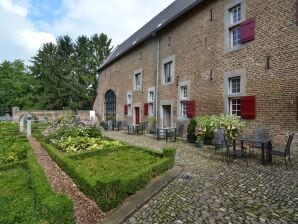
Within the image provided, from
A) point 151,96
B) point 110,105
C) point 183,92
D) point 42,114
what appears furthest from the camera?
point 42,114

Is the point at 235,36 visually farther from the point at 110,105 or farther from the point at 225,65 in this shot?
the point at 110,105

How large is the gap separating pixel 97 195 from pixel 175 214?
128 cm

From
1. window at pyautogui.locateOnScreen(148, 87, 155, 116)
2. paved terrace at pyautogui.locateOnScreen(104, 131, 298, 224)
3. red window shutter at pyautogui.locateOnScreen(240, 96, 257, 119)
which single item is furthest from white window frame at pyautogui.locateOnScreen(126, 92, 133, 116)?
paved terrace at pyautogui.locateOnScreen(104, 131, 298, 224)

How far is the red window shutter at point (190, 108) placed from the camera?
36.9 feet

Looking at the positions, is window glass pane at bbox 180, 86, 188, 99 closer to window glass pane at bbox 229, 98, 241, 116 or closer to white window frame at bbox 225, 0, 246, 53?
window glass pane at bbox 229, 98, 241, 116

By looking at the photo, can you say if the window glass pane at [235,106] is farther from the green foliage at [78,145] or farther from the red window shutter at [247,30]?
the green foliage at [78,145]

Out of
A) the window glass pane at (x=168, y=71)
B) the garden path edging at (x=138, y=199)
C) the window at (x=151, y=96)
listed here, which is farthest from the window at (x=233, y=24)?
the window at (x=151, y=96)

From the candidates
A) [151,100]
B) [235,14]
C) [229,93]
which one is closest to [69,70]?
[151,100]

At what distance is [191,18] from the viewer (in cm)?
1169

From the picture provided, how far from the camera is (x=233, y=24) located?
9281 millimetres

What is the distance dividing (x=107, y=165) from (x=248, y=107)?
5.59 meters

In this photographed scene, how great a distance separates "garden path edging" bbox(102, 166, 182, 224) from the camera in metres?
3.41

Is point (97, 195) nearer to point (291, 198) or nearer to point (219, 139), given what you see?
point (291, 198)

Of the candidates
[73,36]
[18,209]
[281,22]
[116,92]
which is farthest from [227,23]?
[73,36]
